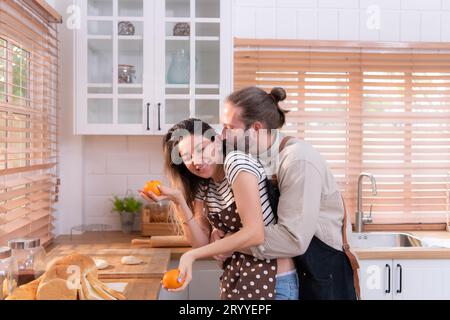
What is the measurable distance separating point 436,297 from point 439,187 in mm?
830

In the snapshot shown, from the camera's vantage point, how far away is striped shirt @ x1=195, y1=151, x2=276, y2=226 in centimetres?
155

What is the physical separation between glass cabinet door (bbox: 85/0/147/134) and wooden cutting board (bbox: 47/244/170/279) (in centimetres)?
61

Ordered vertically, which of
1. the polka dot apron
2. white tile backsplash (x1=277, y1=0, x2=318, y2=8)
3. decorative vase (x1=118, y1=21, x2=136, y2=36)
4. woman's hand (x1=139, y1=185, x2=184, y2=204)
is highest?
white tile backsplash (x1=277, y1=0, x2=318, y2=8)

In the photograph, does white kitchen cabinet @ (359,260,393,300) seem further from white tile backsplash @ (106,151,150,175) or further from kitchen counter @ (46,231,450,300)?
white tile backsplash @ (106,151,150,175)

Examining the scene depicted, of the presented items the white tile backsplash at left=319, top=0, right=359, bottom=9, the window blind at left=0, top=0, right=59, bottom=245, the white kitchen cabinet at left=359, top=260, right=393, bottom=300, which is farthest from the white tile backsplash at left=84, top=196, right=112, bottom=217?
the white tile backsplash at left=319, top=0, right=359, bottom=9

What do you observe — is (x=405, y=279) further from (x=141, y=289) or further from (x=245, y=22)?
(x=245, y=22)

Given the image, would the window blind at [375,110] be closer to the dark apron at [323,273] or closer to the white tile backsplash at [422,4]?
the white tile backsplash at [422,4]

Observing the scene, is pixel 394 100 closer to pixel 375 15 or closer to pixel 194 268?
pixel 375 15

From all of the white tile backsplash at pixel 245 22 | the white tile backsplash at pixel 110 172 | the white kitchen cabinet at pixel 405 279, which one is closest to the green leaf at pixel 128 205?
the white tile backsplash at pixel 110 172

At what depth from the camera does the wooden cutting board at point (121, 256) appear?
6.55 feet

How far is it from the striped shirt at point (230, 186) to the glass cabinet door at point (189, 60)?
99cm

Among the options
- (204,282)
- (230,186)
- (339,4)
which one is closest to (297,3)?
(339,4)

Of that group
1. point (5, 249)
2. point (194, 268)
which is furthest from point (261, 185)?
point (194, 268)
